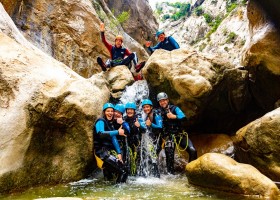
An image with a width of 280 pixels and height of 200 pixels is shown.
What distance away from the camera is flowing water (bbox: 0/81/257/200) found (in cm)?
589

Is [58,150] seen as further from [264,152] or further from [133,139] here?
[264,152]

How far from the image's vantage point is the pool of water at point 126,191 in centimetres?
587

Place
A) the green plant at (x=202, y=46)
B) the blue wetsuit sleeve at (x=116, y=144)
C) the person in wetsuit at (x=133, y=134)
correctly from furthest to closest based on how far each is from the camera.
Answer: the green plant at (x=202, y=46), the person in wetsuit at (x=133, y=134), the blue wetsuit sleeve at (x=116, y=144)

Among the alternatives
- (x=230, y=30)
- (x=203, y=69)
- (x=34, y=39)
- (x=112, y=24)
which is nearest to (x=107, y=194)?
(x=203, y=69)

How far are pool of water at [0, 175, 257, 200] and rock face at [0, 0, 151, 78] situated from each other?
28.9ft

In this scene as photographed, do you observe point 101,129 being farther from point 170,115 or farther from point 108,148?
point 170,115

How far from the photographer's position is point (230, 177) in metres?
6.19

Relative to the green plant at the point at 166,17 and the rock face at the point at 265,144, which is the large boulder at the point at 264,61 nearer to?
the rock face at the point at 265,144

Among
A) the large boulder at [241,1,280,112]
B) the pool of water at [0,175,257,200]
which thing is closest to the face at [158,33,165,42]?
the large boulder at [241,1,280,112]

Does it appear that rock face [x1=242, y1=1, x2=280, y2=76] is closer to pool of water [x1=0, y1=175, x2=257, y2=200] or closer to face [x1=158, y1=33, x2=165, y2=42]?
face [x1=158, y1=33, x2=165, y2=42]

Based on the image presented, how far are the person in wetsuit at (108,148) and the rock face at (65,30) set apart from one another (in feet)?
26.2

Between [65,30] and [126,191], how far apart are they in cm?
1087

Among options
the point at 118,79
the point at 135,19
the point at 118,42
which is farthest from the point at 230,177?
the point at 135,19

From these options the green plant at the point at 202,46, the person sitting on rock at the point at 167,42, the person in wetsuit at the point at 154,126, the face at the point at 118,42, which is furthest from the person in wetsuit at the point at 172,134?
the green plant at the point at 202,46
